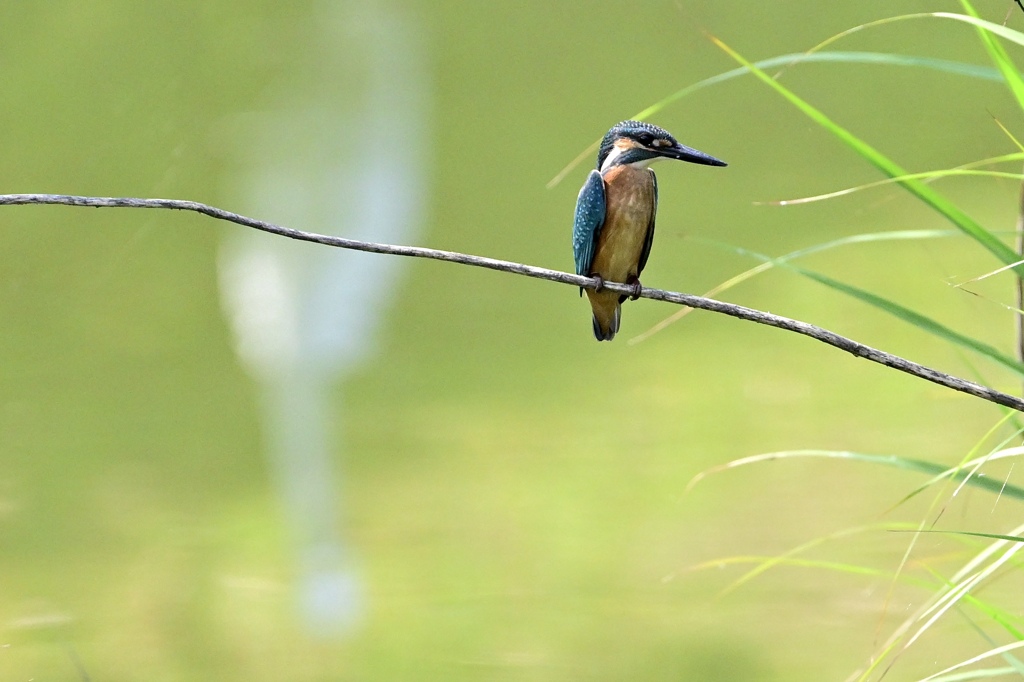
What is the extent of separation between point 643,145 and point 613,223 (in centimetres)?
11

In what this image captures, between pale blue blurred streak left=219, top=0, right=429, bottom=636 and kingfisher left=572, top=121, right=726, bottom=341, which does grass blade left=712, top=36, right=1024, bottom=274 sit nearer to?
kingfisher left=572, top=121, right=726, bottom=341

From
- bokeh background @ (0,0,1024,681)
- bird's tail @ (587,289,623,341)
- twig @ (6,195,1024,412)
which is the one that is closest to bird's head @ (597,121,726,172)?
bird's tail @ (587,289,623,341)

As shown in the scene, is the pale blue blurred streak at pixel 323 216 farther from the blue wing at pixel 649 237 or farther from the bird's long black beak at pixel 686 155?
the bird's long black beak at pixel 686 155

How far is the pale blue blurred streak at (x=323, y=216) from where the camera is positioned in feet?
4.59

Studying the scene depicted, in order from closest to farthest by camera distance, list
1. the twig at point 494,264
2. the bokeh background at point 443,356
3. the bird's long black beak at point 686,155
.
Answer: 1. the twig at point 494,264
2. the bird's long black beak at point 686,155
3. the bokeh background at point 443,356

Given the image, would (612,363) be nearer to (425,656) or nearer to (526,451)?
(526,451)

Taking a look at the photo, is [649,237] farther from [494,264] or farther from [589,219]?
[494,264]

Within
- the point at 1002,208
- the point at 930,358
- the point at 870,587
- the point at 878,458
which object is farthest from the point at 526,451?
the point at 1002,208

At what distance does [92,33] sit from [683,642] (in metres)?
1.26

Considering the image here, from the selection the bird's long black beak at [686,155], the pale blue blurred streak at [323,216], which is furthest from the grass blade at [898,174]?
the pale blue blurred streak at [323,216]

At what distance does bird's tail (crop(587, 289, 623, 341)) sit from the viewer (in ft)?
3.15

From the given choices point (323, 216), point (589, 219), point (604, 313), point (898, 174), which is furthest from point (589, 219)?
point (323, 216)

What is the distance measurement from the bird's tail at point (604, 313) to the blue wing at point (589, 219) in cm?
6

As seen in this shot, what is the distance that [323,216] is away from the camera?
1462 millimetres
